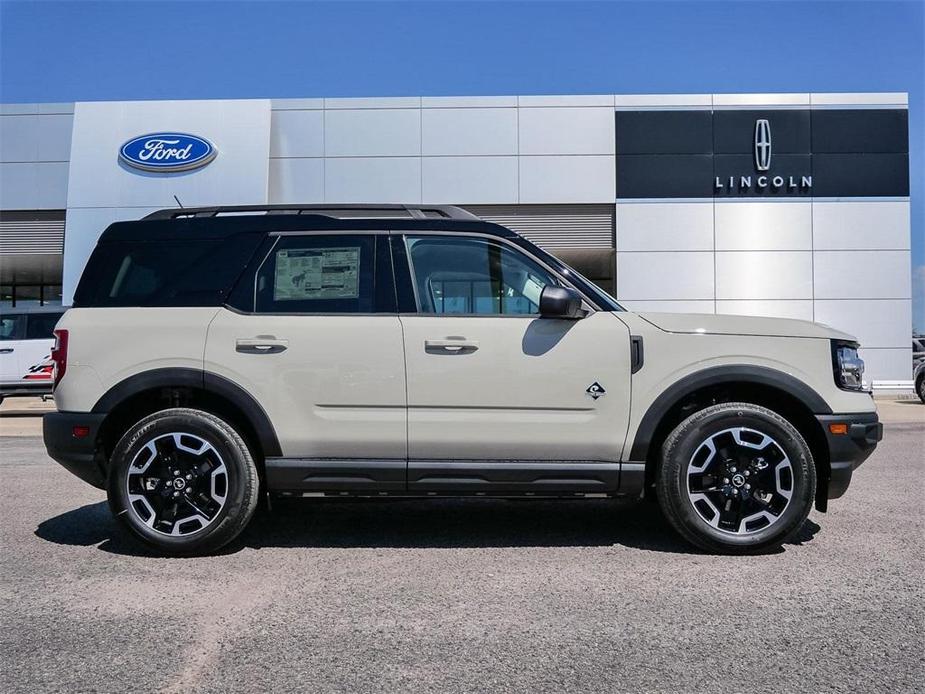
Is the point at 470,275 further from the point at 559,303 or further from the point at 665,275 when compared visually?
the point at 665,275

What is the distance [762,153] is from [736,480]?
18.6 metres

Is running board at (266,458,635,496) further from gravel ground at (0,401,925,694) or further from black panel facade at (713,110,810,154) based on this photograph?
black panel facade at (713,110,810,154)

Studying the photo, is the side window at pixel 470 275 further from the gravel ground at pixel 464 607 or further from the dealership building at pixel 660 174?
the dealership building at pixel 660 174

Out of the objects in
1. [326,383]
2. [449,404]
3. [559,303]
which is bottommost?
[449,404]

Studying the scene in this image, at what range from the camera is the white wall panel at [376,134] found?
20.7m

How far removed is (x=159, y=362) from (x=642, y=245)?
17.9m

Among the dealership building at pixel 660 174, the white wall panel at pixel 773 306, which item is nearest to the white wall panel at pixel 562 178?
the dealership building at pixel 660 174

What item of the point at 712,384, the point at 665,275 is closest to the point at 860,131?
the point at 665,275

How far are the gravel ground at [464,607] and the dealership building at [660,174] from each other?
16.1 metres

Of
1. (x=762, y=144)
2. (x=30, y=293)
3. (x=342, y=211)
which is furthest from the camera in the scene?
(x=30, y=293)

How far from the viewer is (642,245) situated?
68.2 feet

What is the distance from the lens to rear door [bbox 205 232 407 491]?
4.41m

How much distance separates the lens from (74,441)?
14.9 ft

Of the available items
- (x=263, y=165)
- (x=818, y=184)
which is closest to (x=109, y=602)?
(x=263, y=165)
